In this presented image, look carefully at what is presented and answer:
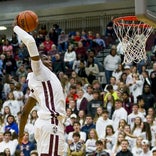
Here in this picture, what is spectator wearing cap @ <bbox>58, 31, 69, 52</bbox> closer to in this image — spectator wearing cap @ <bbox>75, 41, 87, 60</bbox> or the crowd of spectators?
the crowd of spectators

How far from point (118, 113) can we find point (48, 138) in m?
7.86

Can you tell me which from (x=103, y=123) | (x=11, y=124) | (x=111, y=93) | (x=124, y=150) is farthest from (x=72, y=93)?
(x=124, y=150)

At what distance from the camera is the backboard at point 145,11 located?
8078mm

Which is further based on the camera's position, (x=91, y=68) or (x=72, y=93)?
(x=91, y=68)

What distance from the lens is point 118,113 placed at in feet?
46.5

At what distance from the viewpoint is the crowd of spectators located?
42.4 feet

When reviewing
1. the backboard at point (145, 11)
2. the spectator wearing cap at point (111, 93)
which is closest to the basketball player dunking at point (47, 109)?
the backboard at point (145, 11)

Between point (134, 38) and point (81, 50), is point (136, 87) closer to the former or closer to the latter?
point (134, 38)

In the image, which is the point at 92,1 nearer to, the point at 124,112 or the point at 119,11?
the point at 119,11

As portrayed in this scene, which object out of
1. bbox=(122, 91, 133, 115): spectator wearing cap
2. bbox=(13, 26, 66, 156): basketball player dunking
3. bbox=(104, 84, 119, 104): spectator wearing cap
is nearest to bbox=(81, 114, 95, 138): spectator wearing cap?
bbox=(122, 91, 133, 115): spectator wearing cap

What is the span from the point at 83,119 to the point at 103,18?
1167cm

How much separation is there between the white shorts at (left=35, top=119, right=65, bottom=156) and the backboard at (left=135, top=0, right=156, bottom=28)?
97.7 inches

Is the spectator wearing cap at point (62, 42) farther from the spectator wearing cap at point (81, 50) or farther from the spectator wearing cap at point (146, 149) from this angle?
the spectator wearing cap at point (146, 149)

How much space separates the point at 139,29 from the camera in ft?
43.6
